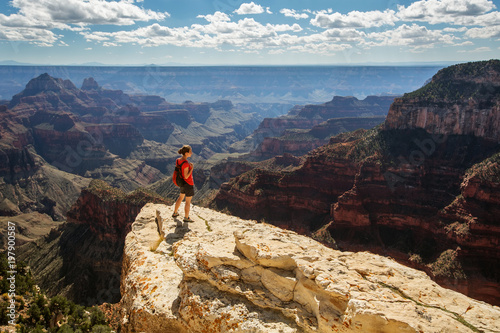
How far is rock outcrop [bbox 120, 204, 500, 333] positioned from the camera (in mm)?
8617

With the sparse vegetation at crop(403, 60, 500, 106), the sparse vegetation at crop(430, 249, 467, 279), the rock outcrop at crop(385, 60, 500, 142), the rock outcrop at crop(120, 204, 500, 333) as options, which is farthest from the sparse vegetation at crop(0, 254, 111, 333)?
the sparse vegetation at crop(403, 60, 500, 106)

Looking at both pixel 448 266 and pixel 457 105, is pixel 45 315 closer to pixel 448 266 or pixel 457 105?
pixel 448 266

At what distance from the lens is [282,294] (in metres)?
9.99

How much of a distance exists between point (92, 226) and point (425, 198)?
209ft

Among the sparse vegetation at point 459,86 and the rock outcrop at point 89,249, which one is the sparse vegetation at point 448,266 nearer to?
the sparse vegetation at point 459,86

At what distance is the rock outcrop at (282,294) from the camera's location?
28.3 feet

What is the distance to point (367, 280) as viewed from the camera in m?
9.88

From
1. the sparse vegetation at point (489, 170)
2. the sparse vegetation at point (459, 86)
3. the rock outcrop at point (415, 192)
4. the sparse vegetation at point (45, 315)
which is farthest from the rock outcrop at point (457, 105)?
the sparse vegetation at point (45, 315)

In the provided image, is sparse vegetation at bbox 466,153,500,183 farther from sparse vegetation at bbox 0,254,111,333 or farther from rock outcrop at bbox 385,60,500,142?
sparse vegetation at bbox 0,254,111,333

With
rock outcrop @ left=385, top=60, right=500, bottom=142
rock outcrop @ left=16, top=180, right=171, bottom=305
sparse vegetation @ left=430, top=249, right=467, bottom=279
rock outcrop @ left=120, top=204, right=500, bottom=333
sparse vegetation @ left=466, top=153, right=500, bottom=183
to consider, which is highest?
rock outcrop @ left=385, top=60, right=500, bottom=142

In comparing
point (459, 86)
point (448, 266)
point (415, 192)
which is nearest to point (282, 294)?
point (448, 266)

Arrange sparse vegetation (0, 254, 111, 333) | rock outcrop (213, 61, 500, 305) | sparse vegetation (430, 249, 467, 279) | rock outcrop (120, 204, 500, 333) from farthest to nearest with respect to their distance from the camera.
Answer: rock outcrop (213, 61, 500, 305) < sparse vegetation (430, 249, 467, 279) < sparse vegetation (0, 254, 111, 333) < rock outcrop (120, 204, 500, 333)

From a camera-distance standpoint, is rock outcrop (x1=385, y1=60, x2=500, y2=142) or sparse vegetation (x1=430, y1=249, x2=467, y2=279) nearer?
sparse vegetation (x1=430, y1=249, x2=467, y2=279)

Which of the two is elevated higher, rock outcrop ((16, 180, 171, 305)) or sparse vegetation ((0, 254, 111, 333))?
sparse vegetation ((0, 254, 111, 333))
